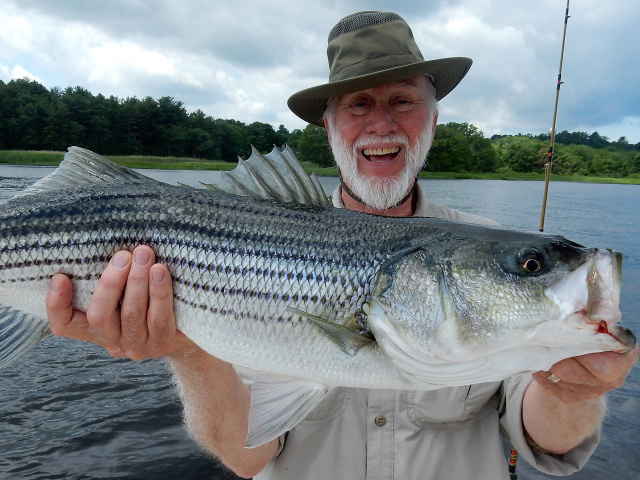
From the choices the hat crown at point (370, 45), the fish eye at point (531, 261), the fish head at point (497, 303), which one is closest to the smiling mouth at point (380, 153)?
the hat crown at point (370, 45)

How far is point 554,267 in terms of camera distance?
1.91 m

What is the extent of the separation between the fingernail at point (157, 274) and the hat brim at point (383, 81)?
2.10 metres

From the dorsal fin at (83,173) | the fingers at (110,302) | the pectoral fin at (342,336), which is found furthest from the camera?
the dorsal fin at (83,173)

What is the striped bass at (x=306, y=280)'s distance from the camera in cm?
190

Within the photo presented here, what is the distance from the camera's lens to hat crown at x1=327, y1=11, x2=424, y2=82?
12.6 feet

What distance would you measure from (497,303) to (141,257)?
161 centimetres

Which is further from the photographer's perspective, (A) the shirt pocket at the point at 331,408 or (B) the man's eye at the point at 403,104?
(B) the man's eye at the point at 403,104

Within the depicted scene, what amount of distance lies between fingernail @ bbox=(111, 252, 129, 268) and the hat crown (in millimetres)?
2369

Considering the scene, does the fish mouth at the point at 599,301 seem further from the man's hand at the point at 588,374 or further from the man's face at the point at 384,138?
the man's face at the point at 384,138

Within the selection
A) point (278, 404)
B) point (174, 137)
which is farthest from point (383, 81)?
point (174, 137)

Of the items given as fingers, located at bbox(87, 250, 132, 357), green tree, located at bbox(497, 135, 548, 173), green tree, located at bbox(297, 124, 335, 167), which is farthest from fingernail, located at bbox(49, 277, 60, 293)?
green tree, located at bbox(497, 135, 548, 173)

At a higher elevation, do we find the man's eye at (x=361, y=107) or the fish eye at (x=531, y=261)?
the man's eye at (x=361, y=107)

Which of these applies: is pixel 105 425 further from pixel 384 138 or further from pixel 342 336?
pixel 342 336

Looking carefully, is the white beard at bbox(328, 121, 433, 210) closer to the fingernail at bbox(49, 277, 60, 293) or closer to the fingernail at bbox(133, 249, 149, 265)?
the fingernail at bbox(133, 249, 149, 265)
